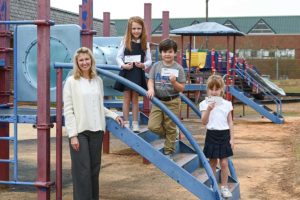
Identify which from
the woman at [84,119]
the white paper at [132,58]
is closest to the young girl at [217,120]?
the white paper at [132,58]

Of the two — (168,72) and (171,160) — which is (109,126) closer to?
(171,160)

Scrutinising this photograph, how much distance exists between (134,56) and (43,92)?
3.58 ft

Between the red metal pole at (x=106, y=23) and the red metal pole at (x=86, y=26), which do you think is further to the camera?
the red metal pole at (x=106, y=23)

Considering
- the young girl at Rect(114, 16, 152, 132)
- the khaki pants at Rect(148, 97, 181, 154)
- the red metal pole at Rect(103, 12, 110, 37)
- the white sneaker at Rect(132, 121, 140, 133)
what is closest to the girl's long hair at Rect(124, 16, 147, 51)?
the young girl at Rect(114, 16, 152, 132)

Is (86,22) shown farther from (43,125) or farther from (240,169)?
(240,169)

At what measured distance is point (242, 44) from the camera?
5628cm

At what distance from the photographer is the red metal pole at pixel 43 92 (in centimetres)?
639

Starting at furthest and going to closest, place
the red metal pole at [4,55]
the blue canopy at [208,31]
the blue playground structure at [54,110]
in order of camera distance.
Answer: the blue canopy at [208,31]
the red metal pole at [4,55]
the blue playground structure at [54,110]

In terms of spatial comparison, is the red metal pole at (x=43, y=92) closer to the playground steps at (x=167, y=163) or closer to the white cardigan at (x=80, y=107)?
the white cardigan at (x=80, y=107)

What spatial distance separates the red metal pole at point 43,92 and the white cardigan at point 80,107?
22.7 inches

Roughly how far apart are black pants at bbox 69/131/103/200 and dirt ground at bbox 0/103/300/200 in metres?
1.44

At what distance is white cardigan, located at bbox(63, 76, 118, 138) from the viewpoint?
588 cm

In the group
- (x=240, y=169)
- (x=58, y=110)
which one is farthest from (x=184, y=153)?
(x=240, y=169)

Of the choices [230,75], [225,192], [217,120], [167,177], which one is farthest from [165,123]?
[230,75]
